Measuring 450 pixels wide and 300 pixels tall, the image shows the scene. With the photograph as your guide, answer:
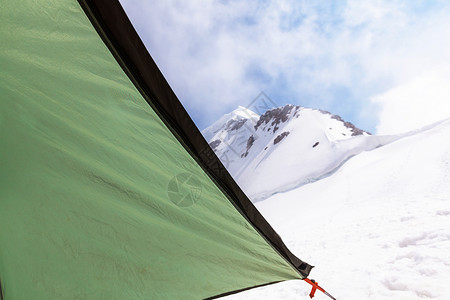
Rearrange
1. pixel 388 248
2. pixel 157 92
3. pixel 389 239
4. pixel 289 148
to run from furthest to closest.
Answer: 1. pixel 289 148
2. pixel 389 239
3. pixel 388 248
4. pixel 157 92

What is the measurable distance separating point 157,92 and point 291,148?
4037 cm

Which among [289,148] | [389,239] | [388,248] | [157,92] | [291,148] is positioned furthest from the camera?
[289,148]

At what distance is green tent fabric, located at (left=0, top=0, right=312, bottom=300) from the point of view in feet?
4.41

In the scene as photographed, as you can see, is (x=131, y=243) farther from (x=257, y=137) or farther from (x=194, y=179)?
(x=257, y=137)

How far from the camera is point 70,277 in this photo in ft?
5.04

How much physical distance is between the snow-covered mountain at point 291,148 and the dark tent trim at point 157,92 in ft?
71.0

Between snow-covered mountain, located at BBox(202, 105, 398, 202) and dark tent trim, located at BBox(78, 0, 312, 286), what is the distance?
21638 mm

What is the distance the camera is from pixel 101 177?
1.51 meters

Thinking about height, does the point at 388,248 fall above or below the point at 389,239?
below

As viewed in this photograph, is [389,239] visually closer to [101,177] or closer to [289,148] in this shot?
[101,177]

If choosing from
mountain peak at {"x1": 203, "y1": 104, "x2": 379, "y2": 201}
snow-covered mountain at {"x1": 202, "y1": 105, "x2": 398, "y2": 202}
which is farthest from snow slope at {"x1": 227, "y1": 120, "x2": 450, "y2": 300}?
mountain peak at {"x1": 203, "y1": 104, "x2": 379, "y2": 201}

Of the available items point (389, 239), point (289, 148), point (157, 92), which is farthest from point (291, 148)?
point (157, 92)

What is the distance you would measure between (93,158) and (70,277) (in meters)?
0.74

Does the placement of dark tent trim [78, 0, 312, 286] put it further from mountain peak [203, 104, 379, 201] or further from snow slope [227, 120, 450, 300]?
mountain peak [203, 104, 379, 201]
